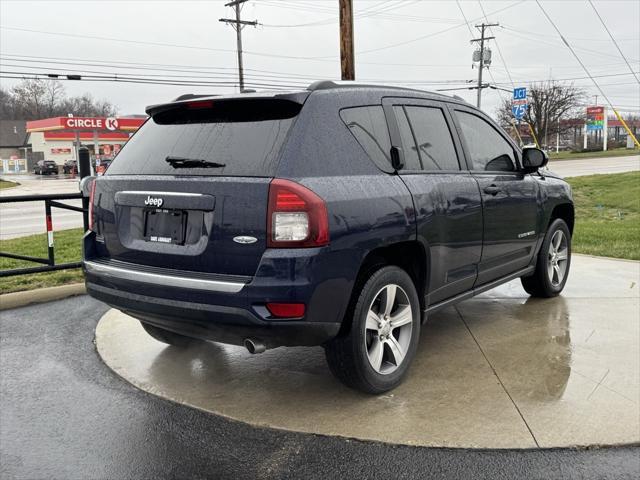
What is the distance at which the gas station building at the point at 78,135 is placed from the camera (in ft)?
190

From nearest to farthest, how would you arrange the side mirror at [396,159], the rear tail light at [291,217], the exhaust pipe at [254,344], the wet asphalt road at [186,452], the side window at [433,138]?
the wet asphalt road at [186,452] → the rear tail light at [291,217] → the exhaust pipe at [254,344] → the side mirror at [396,159] → the side window at [433,138]

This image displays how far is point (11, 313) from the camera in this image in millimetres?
6000

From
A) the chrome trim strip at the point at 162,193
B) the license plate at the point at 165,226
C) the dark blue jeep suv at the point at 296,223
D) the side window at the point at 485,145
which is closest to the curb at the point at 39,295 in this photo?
the dark blue jeep suv at the point at 296,223

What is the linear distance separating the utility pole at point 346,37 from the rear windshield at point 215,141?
36.5 feet

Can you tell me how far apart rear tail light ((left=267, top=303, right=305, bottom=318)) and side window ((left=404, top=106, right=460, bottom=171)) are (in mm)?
1509

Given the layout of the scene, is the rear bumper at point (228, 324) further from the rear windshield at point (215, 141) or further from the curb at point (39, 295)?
the curb at point (39, 295)

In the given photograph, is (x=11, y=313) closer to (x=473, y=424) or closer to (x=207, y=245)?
(x=207, y=245)

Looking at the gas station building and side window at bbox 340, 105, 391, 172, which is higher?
the gas station building

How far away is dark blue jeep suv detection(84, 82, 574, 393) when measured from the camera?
126 inches

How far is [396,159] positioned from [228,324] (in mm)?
1498

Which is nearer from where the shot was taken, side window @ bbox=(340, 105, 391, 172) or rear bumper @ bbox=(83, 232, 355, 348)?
rear bumper @ bbox=(83, 232, 355, 348)

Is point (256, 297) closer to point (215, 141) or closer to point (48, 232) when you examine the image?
point (215, 141)

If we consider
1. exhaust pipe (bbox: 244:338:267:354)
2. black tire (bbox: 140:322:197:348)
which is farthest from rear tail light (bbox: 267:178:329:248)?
black tire (bbox: 140:322:197:348)

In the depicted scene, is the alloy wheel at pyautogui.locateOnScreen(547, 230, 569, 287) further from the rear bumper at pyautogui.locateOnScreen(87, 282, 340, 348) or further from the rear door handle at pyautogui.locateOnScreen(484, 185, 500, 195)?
the rear bumper at pyautogui.locateOnScreen(87, 282, 340, 348)
